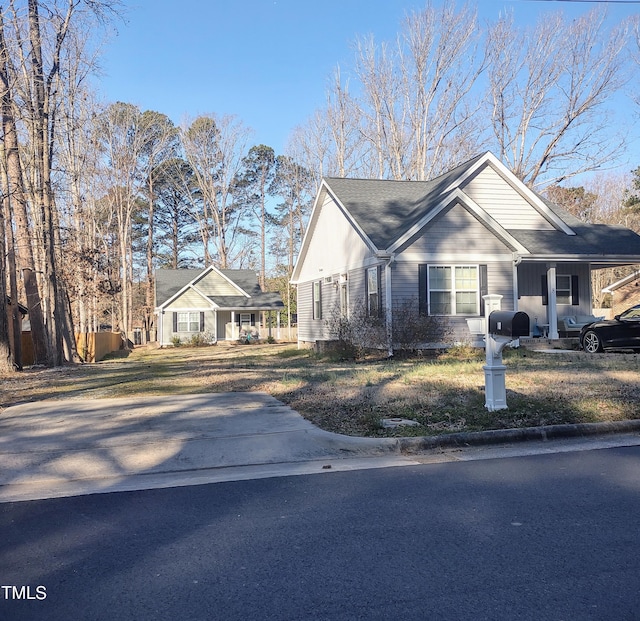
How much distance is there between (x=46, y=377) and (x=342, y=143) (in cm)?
2828

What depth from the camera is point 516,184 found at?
66.6 ft

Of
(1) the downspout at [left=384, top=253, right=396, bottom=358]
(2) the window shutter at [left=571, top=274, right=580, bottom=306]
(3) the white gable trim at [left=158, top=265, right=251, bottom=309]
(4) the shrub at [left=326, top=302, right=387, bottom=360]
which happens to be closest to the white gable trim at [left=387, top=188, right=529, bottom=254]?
(1) the downspout at [left=384, top=253, right=396, bottom=358]

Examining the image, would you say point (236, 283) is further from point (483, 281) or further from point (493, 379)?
point (493, 379)

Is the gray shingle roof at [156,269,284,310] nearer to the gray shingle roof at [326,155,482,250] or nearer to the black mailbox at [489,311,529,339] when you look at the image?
the gray shingle roof at [326,155,482,250]

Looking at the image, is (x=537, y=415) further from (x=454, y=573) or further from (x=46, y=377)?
(x=46, y=377)

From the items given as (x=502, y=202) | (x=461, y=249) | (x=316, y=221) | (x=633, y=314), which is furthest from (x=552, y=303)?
(x=316, y=221)

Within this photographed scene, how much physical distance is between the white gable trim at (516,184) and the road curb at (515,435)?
42.3 feet

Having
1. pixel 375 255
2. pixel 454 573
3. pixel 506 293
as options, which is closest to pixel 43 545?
pixel 454 573

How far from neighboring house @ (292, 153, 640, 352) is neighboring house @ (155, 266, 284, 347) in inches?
726

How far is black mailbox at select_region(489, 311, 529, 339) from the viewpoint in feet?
25.3

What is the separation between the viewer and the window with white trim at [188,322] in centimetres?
4059

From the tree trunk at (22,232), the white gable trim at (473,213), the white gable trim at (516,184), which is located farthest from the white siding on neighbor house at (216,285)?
the white gable trim at (473,213)

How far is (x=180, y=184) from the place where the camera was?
A: 52.8 m

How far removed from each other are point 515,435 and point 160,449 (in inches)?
166
